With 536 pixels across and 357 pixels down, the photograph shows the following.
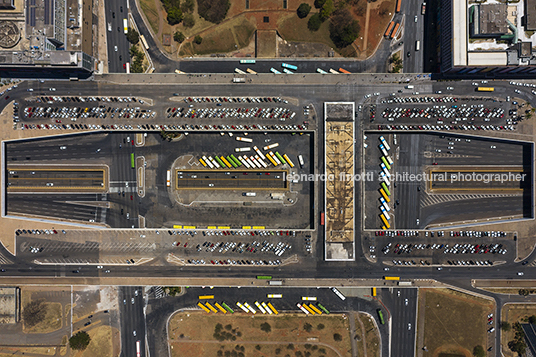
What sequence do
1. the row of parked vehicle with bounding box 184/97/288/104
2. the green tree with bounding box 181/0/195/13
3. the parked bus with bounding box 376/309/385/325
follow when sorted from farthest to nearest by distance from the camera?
the green tree with bounding box 181/0/195/13 < the parked bus with bounding box 376/309/385/325 < the row of parked vehicle with bounding box 184/97/288/104

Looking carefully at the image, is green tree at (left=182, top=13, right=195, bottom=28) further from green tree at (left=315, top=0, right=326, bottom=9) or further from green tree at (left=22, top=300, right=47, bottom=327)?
green tree at (left=22, top=300, right=47, bottom=327)

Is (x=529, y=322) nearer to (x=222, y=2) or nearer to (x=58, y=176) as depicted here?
(x=222, y=2)

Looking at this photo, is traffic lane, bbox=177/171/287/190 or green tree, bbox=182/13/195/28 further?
traffic lane, bbox=177/171/287/190

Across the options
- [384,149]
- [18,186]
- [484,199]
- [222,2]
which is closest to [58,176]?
[18,186]

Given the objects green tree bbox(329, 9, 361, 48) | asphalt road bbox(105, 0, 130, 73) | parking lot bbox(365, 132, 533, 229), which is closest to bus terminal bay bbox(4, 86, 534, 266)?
parking lot bbox(365, 132, 533, 229)

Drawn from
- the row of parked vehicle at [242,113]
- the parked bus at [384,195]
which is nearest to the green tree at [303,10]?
the row of parked vehicle at [242,113]

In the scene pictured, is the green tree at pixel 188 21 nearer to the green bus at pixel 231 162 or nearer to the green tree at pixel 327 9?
the green tree at pixel 327 9

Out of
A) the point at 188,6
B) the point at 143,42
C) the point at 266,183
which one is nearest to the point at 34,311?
the point at 266,183

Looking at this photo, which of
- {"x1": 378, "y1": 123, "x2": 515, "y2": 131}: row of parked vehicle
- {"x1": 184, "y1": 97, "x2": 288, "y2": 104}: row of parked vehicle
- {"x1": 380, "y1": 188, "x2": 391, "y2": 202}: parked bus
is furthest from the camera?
{"x1": 380, "y1": 188, "x2": 391, "y2": 202}: parked bus
